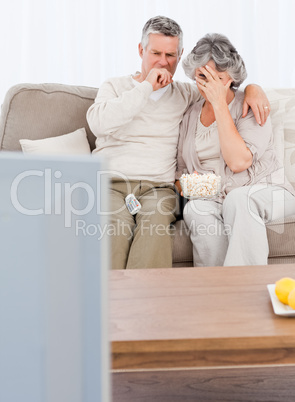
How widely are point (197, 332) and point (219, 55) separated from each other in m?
1.47

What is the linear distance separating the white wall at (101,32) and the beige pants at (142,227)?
1.12 m

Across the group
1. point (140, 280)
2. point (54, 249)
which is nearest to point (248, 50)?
point (140, 280)

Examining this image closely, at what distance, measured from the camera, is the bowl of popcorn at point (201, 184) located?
2.02 metres

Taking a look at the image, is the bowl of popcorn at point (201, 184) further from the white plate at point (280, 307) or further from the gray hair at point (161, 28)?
the white plate at point (280, 307)

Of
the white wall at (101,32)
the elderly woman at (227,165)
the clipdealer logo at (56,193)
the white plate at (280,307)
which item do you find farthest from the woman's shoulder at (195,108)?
the clipdealer logo at (56,193)

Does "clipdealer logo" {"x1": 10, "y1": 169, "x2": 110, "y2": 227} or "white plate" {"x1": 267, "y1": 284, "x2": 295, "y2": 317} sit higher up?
"clipdealer logo" {"x1": 10, "y1": 169, "x2": 110, "y2": 227}

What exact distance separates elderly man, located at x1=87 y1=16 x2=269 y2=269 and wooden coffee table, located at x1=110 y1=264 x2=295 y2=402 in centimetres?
72

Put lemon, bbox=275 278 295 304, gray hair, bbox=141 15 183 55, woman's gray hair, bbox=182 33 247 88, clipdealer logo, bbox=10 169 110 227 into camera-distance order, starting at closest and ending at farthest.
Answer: clipdealer logo, bbox=10 169 110 227 → lemon, bbox=275 278 295 304 → woman's gray hair, bbox=182 33 247 88 → gray hair, bbox=141 15 183 55

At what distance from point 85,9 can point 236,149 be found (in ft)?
5.00

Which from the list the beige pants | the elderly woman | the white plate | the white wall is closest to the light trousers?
the elderly woman

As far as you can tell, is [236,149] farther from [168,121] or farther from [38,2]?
[38,2]

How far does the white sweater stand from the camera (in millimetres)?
2256

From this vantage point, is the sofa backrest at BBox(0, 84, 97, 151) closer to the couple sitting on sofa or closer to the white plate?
the couple sitting on sofa

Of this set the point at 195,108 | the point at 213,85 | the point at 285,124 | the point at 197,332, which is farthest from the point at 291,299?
the point at 285,124
